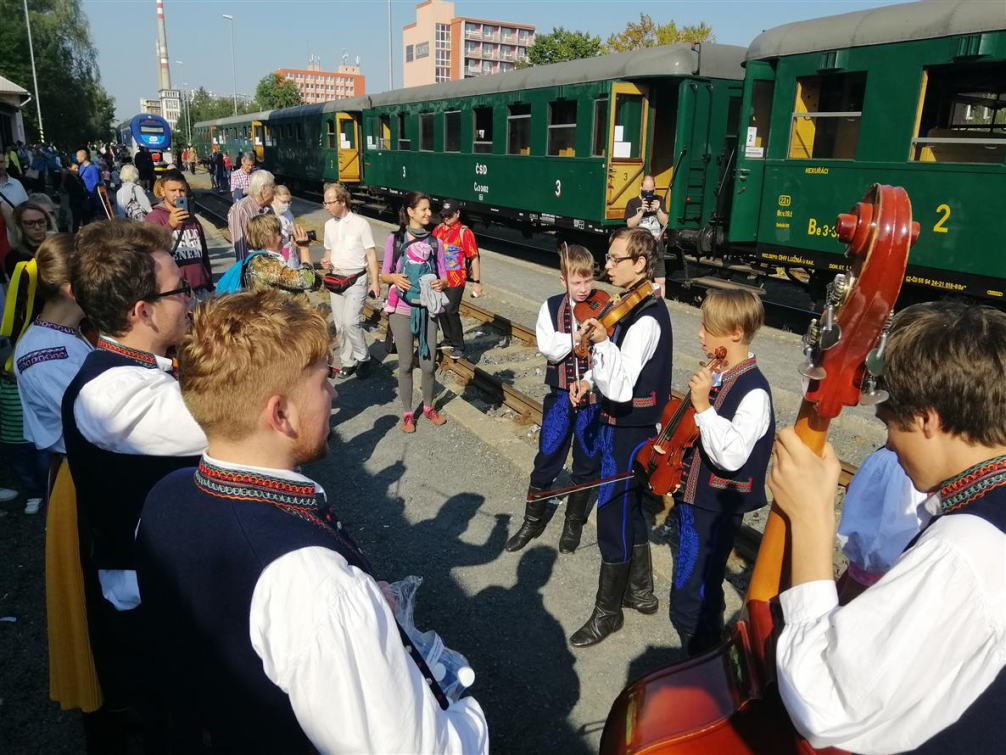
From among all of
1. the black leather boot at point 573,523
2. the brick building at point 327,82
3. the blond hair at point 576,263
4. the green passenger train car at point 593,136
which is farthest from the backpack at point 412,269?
the brick building at point 327,82

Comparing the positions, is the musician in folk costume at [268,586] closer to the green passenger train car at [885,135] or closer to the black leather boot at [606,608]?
the black leather boot at [606,608]

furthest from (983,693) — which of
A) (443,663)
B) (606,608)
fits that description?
(606,608)

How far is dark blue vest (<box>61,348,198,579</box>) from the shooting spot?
2031 millimetres

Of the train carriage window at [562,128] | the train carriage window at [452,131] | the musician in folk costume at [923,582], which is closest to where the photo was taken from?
the musician in folk costume at [923,582]

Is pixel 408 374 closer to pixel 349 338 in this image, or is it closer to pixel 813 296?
pixel 349 338

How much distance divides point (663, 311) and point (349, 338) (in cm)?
445

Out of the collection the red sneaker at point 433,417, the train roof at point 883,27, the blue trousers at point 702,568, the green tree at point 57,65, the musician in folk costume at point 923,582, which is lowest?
the red sneaker at point 433,417

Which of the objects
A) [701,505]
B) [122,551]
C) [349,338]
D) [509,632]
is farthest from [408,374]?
[122,551]

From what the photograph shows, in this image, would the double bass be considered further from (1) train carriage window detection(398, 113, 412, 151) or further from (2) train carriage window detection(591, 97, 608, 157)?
(1) train carriage window detection(398, 113, 412, 151)

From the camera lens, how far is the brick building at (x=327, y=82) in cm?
14138

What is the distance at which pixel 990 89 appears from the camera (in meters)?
7.91

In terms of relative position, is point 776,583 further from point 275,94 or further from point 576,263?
point 275,94

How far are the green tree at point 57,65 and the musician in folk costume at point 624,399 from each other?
4682cm

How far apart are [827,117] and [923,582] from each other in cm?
968
